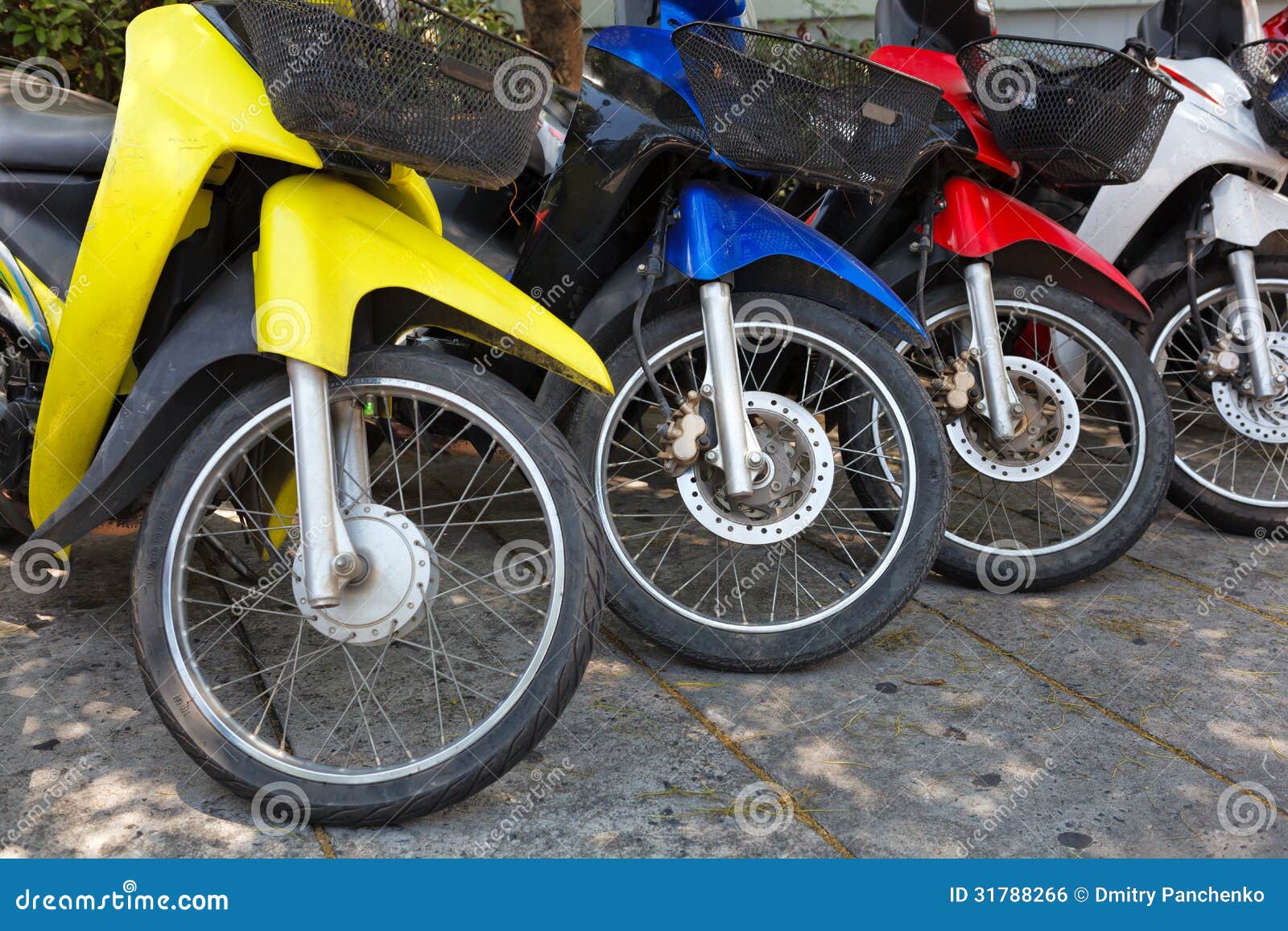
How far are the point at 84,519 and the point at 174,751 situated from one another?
0.50 meters

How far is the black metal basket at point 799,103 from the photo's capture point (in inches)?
95.6

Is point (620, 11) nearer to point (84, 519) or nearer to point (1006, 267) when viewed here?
point (1006, 267)

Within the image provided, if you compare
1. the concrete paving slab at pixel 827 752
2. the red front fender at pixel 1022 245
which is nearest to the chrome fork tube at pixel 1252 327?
the red front fender at pixel 1022 245

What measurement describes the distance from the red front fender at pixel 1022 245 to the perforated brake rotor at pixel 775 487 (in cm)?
84

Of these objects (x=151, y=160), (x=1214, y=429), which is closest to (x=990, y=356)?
(x=151, y=160)

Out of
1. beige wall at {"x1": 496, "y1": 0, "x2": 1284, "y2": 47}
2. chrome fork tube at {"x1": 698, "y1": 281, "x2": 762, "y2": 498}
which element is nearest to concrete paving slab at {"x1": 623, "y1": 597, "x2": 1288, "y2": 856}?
chrome fork tube at {"x1": 698, "y1": 281, "x2": 762, "y2": 498}

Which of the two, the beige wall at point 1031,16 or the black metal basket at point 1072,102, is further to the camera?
the beige wall at point 1031,16

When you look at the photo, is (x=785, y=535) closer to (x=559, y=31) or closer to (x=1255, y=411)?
(x=1255, y=411)

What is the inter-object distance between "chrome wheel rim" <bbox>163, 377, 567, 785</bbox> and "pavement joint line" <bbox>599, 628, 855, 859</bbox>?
0.79ft

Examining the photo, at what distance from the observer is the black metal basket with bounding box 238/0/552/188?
188cm

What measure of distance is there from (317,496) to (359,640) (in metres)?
0.29

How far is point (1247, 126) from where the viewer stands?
383cm

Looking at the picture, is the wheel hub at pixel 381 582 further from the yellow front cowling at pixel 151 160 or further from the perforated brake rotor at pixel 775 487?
the perforated brake rotor at pixel 775 487
